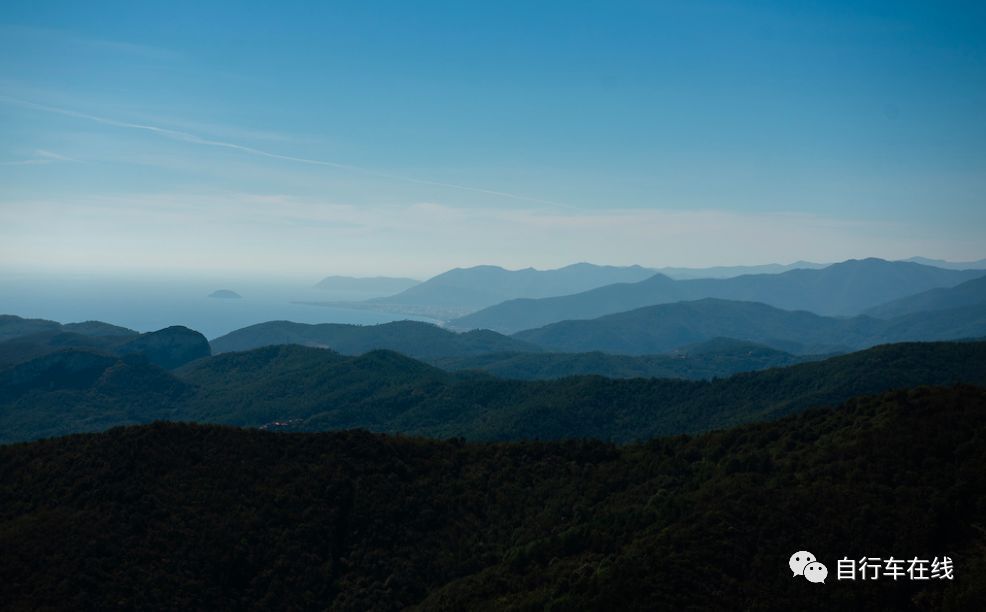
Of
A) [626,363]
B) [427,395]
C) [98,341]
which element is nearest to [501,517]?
[427,395]

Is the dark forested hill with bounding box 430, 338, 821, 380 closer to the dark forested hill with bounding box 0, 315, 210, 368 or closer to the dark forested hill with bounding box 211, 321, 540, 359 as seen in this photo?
the dark forested hill with bounding box 211, 321, 540, 359

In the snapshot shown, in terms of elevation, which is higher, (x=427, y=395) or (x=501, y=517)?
(x=501, y=517)

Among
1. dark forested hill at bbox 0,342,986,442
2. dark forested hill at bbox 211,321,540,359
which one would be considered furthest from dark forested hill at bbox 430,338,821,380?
dark forested hill at bbox 0,342,986,442

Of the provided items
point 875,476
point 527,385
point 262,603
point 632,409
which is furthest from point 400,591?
point 527,385

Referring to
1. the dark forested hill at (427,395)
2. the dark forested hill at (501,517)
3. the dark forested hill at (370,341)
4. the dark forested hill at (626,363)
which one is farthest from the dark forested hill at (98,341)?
the dark forested hill at (501,517)

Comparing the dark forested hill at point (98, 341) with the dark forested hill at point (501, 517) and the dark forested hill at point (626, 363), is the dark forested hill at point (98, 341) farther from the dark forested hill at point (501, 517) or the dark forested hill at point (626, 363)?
the dark forested hill at point (501, 517)

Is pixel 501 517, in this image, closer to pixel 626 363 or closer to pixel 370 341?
pixel 626 363
